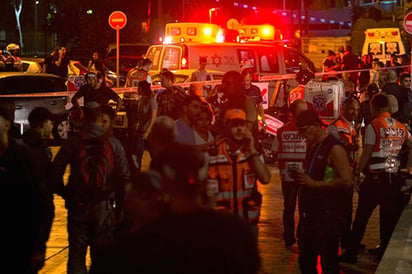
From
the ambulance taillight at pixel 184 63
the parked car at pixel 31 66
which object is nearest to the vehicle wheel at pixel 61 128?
the ambulance taillight at pixel 184 63

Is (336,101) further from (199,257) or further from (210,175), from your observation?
(199,257)

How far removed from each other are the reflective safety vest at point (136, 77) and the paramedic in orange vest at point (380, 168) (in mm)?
8038

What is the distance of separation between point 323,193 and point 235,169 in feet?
3.04

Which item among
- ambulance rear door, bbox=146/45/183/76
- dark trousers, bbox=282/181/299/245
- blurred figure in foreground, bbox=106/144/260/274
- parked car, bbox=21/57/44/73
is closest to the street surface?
dark trousers, bbox=282/181/299/245

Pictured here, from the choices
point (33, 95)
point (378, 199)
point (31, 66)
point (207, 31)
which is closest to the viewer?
point (378, 199)

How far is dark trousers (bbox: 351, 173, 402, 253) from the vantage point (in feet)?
28.9

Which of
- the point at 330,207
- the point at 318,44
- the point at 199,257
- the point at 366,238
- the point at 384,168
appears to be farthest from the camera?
the point at 318,44

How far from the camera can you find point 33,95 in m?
17.9

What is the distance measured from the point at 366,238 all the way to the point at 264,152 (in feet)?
20.4

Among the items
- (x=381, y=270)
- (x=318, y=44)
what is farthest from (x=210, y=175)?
(x=318, y=44)

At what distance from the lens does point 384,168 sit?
8.78m

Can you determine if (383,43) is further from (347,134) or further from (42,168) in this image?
(42,168)

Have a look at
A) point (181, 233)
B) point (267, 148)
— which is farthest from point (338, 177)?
point (267, 148)

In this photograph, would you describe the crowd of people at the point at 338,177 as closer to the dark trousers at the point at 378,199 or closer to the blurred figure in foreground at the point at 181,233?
the dark trousers at the point at 378,199
